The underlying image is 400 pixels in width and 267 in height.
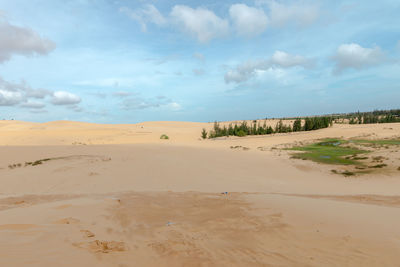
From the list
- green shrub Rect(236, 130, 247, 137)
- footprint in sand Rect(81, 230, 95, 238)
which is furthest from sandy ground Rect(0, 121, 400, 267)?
green shrub Rect(236, 130, 247, 137)

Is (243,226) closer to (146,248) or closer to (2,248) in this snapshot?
(146,248)

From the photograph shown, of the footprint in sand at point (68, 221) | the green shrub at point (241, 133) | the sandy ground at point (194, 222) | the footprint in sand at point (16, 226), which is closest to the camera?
the sandy ground at point (194, 222)

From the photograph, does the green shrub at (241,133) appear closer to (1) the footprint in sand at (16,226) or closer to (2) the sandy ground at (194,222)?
(2) the sandy ground at (194,222)

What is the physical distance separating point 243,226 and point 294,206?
1912mm

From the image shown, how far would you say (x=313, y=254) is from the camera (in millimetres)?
3281

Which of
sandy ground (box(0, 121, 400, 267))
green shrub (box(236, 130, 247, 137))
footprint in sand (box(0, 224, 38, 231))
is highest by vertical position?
green shrub (box(236, 130, 247, 137))

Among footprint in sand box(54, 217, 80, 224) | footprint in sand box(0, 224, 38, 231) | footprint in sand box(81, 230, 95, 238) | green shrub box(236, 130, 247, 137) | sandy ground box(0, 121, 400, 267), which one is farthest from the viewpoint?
green shrub box(236, 130, 247, 137)

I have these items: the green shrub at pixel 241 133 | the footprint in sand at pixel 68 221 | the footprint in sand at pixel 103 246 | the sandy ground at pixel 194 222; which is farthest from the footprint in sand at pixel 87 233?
the green shrub at pixel 241 133

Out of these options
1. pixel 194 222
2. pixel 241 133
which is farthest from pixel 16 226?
pixel 241 133

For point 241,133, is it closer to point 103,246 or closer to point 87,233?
point 87,233

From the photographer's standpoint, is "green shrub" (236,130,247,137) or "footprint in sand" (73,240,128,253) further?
"green shrub" (236,130,247,137)

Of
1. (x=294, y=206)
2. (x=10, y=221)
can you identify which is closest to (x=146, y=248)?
(x=10, y=221)

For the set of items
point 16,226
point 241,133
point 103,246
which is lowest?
point 103,246

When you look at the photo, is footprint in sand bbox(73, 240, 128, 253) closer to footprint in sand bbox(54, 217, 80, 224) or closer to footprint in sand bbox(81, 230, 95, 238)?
footprint in sand bbox(81, 230, 95, 238)
